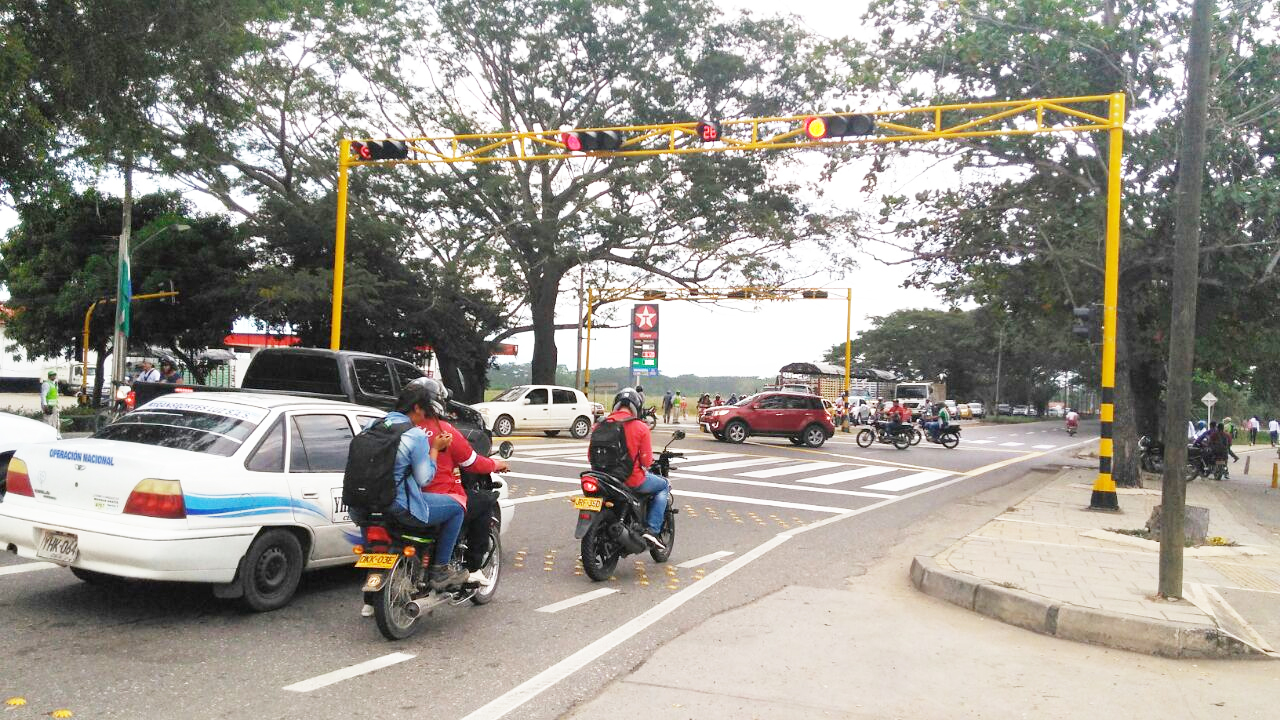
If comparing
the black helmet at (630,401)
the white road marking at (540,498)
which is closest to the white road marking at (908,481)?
the white road marking at (540,498)

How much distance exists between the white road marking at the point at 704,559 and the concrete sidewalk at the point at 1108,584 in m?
1.86

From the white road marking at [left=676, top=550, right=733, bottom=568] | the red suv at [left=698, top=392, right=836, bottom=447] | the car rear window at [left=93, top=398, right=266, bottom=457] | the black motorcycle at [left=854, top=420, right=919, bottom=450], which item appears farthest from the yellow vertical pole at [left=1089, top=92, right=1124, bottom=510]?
the black motorcycle at [left=854, top=420, right=919, bottom=450]

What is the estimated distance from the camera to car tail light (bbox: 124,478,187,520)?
5.70 meters

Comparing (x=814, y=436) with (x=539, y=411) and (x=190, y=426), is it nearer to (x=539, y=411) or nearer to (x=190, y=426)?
(x=539, y=411)

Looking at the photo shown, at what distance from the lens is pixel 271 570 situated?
20.9 feet

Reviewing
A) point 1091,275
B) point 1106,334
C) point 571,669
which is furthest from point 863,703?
point 1091,275

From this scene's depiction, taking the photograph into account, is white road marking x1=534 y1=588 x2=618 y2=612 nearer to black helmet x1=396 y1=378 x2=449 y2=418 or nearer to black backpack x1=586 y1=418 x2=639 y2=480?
black backpack x1=586 y1=418 x2=639 y2=480

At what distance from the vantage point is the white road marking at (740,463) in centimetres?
1983

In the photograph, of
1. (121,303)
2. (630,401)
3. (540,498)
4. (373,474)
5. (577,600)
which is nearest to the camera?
(373,474)

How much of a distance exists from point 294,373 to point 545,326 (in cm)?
2185

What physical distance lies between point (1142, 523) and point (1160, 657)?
776 centimetres

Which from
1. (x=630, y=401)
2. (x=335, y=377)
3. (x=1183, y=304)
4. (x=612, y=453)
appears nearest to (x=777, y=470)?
(x=335, y=377)

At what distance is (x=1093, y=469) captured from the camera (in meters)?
24.6

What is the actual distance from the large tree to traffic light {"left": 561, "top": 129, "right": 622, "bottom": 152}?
25.5 feet
